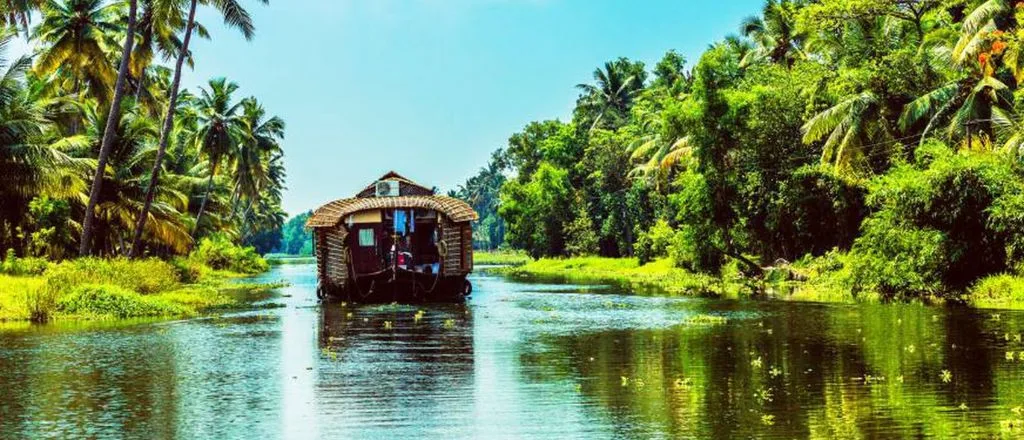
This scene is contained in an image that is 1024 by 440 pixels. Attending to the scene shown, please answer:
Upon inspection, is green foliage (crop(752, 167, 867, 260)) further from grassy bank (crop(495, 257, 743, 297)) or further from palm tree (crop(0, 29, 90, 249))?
palm tree (crop(0, 29, 90, 249))

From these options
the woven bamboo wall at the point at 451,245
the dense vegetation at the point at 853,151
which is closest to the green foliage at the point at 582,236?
the dense vegetation at the point at 853,151

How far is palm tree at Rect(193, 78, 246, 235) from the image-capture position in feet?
185

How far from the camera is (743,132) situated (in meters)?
42.8

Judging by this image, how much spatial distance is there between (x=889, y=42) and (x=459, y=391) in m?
31.3

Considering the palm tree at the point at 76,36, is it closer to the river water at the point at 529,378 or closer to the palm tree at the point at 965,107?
the river water at the point at 529,378

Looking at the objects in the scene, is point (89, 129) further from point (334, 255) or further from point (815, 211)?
point (815, 211)

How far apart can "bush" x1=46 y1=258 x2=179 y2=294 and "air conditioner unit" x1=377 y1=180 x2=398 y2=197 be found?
8.28m

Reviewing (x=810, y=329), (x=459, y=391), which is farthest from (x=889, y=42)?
(x=459, y=391)

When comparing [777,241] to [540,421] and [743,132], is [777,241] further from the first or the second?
[540,421]

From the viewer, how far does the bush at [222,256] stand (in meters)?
65.2

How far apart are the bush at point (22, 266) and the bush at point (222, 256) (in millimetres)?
30446

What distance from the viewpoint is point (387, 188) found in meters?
39.1

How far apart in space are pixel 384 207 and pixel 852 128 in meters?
16.8

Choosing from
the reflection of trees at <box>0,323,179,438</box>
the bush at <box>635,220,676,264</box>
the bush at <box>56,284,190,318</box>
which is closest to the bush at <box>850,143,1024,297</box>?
the bush at <box>56,284,190,318</box>
